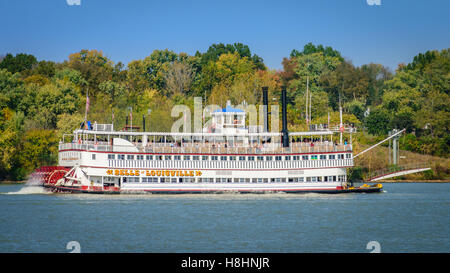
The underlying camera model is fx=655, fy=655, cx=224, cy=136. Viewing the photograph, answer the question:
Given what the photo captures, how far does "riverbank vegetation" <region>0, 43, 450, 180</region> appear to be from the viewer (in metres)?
95.1

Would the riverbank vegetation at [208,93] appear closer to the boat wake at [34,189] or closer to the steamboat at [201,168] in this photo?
the boat wake at [34,189]

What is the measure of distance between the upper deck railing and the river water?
4587 millimetres

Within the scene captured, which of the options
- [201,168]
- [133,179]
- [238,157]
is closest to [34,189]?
[133,179]

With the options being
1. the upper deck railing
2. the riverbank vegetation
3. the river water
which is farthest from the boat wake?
the riverbank vegetation

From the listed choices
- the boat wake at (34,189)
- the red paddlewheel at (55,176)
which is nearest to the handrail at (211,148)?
the red paddlewheel at (55,176)

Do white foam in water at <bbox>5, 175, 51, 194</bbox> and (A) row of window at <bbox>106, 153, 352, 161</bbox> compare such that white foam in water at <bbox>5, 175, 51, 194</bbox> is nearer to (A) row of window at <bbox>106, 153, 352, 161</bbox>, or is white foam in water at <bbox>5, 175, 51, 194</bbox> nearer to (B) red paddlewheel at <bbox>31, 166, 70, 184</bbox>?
(B) red paddlewheel at <bbox>31, 166, 70, 184</bbox>

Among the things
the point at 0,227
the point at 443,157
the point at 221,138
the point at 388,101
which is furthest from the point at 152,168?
the point at 388,101

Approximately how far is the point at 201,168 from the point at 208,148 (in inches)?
87.6

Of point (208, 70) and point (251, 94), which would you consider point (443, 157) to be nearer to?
point (251, 94)

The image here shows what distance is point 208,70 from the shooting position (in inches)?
4764

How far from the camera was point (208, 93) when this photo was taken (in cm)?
11775

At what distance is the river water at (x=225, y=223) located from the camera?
128 ft

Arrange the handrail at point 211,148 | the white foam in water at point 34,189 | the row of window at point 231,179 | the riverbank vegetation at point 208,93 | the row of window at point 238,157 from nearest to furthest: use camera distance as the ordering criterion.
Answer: the handrail at point 211,148 → the row of window at point 238,157 → the row of window at point 231,179 → the white foam in water at point 34,189 → the riverbank vegetation at point 208,93

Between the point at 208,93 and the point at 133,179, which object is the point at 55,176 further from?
the point at 208,93
